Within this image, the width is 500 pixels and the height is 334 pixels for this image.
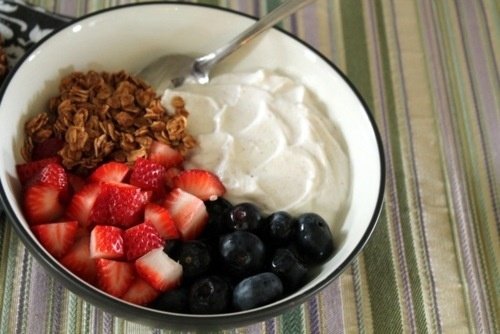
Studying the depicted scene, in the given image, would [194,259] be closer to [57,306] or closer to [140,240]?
[140,240]

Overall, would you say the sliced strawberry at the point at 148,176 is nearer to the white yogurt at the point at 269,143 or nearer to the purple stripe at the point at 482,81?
the white yogurt at the point at 269,143

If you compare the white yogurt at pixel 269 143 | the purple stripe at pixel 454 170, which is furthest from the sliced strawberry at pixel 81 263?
the purple stripe at pixel 454 170

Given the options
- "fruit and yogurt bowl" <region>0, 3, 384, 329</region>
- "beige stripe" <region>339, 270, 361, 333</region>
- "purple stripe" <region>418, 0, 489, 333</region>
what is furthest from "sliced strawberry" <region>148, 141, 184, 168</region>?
"purple stripe" <region>418, 0, 489, 333</region>

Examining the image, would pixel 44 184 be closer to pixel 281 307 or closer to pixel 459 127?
pixel 281 307

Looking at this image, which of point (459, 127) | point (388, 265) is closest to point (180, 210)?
point (388, 265)

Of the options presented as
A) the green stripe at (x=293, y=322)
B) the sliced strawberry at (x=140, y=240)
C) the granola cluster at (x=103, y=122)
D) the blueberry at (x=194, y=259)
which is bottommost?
the green stripe at (x=293, y=322)
